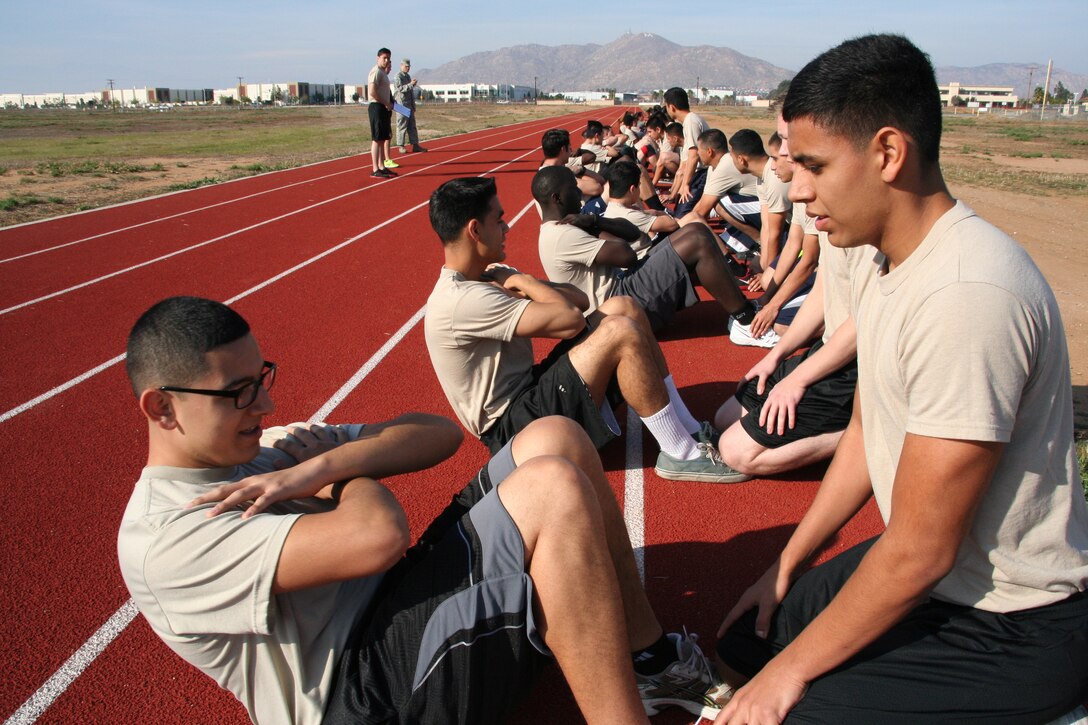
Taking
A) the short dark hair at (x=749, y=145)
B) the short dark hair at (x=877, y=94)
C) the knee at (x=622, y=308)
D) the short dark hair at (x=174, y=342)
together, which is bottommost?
the knee at (x=622, y=308)

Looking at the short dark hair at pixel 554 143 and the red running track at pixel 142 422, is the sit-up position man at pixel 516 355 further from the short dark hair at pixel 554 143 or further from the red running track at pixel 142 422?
the short dark hair at pixel 554 143

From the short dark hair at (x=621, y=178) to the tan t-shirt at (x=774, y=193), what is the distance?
1128mm

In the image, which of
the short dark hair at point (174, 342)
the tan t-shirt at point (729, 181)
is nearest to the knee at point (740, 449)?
the short dark hair at point (174, 342)

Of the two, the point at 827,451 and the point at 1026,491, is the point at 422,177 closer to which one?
the point at 827,451

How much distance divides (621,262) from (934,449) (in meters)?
4.01

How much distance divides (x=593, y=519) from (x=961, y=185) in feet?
55.4

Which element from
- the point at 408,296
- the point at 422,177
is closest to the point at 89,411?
the point at 408,296

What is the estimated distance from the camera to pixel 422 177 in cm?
1720

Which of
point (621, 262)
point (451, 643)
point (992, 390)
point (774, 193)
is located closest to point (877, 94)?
point (992, 390)

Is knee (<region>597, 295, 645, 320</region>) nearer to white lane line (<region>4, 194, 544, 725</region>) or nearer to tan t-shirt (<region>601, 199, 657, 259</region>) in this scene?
white lane line (<region>4, 194, 544, 725</region>)

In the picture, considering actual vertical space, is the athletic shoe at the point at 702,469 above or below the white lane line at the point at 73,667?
above

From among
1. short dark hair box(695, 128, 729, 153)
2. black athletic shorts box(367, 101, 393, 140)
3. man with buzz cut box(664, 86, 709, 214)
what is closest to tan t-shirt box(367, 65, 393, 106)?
black athletic shorts box(367, 101, 393, 140)

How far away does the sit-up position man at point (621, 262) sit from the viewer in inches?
214

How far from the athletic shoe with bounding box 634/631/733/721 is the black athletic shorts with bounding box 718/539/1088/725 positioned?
55cm
